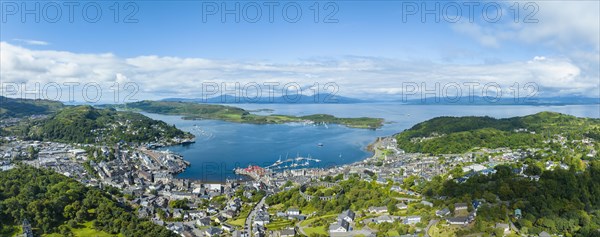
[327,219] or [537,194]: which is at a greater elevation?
[537,194]

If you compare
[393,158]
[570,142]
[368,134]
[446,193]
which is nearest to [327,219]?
[446,193]

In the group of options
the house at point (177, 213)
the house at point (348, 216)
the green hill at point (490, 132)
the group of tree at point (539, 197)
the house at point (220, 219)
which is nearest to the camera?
the group of tree at point (539, 197)

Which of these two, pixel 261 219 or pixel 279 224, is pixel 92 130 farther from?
pixel 279 224

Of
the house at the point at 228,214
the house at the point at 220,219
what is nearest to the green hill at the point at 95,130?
the house at the point at 228,214

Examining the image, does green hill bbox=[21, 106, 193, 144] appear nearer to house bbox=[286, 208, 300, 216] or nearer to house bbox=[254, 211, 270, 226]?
house bbox=[286, 208, 300, 216]

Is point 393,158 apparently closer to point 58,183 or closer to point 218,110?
point 58,183

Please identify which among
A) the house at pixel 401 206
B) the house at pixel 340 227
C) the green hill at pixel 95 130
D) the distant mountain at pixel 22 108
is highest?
the distant mountain at pixel 22 108

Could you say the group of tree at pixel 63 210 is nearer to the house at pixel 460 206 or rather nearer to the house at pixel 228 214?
the house at pixel 228 214

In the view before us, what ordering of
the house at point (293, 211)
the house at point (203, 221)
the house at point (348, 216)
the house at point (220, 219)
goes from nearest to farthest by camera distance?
the house at point (348, 216) → the house at point (203, 221) → the house at point (220, 219) → the house at point (293, 211)
